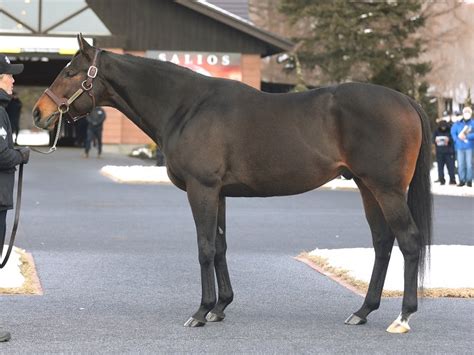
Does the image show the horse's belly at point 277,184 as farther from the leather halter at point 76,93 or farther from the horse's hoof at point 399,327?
the leather halter at point 76,93

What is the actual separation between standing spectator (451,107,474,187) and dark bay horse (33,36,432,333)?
728 inches

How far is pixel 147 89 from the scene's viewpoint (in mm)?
9727

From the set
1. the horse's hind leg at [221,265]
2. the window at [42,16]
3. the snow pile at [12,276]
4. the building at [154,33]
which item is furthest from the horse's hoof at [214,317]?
the window at [42,16]

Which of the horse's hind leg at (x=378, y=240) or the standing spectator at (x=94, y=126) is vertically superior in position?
the horse's hind leg at (x=378, y=240)

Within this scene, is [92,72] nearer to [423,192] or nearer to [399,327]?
[423,192]

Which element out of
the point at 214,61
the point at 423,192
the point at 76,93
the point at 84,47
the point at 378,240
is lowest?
the point at 214,61

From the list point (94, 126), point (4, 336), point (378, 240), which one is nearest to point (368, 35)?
point (94, 126)

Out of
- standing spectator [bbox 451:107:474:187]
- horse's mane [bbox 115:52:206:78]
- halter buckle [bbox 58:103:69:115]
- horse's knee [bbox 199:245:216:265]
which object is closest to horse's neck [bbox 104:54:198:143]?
horse's mane [bbox 115:52:206:78]

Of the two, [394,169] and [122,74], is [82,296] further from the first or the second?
[394,169]

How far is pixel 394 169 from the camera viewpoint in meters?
9.09

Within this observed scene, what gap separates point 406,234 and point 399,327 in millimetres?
746

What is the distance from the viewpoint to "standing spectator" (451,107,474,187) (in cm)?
2761

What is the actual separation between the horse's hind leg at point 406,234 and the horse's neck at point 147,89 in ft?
6.17

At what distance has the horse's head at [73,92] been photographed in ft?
31.1
